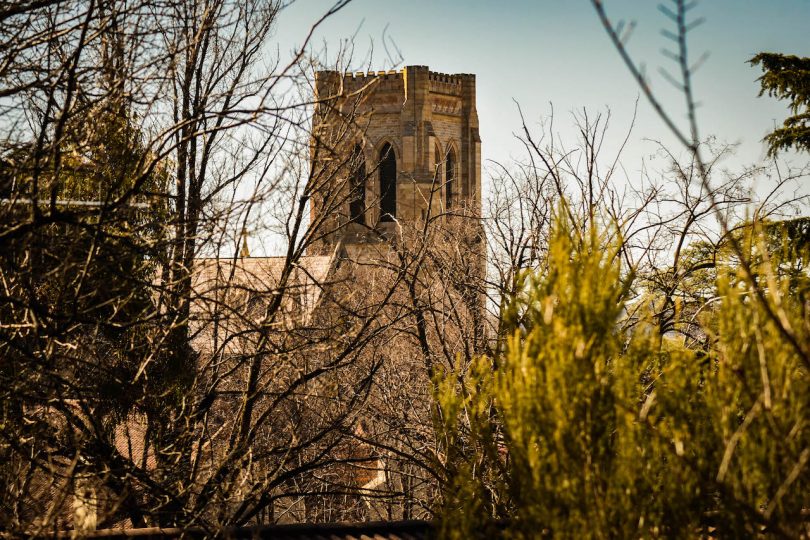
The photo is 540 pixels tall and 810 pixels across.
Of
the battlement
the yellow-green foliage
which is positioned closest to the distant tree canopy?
the yellow-green foliage

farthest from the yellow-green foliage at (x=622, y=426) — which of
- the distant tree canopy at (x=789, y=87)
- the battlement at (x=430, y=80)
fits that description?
the battlement at (x=430, y=80)

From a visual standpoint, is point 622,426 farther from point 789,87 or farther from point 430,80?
point 430,80

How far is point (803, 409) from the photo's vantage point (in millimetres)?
4297

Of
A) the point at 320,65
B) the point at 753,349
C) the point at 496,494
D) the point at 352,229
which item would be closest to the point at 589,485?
the point at 753,349

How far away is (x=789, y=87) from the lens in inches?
589

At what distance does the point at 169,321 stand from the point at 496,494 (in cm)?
432

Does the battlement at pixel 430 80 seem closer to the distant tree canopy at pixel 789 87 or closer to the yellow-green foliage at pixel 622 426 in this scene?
the distant tree canopy at pixel 789 87

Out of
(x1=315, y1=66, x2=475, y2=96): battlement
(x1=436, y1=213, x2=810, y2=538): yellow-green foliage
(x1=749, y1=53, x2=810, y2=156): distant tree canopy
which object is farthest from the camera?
(x1=315, y1=66, x2=475, y2=96): battlement

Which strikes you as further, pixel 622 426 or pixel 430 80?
pixel 430 80

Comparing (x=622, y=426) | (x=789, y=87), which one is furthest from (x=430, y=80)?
(x=622, y=426)

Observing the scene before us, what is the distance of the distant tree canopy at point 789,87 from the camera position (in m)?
14.6

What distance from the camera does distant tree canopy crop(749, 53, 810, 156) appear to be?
1459 centimetres

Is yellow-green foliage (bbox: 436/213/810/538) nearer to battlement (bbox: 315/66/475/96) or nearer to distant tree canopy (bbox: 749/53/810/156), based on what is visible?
distant tree canopy (bbox: 749/53/810/156)

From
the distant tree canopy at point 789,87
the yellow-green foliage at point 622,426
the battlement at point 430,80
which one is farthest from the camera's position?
the battlement at point 430,80
